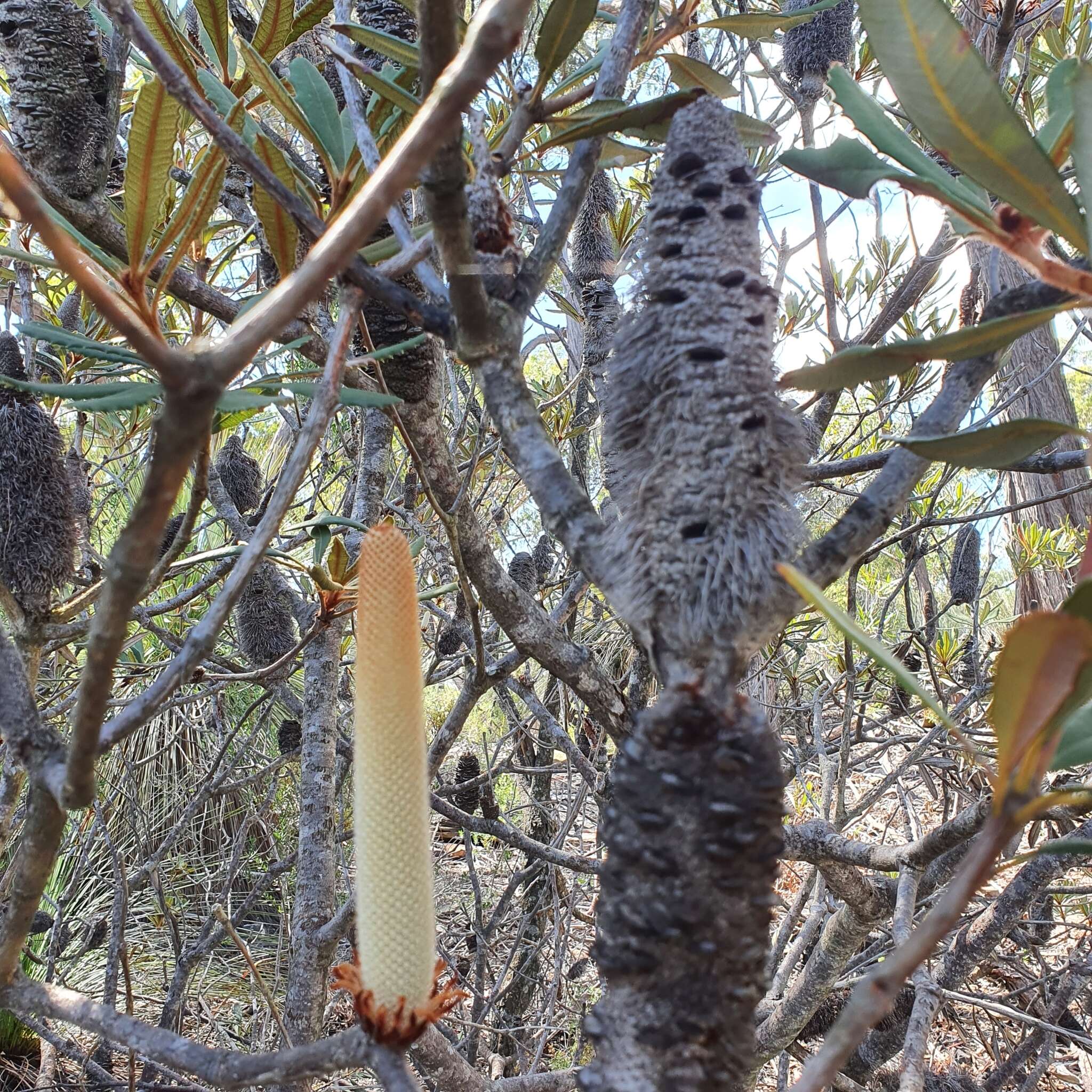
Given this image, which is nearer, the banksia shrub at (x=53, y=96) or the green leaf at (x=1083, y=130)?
the green leaf at (x=1083, y=130)

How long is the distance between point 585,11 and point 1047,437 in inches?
23.6

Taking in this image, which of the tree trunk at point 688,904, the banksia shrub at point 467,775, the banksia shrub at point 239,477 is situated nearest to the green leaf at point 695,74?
the tree trunk at point 688,904

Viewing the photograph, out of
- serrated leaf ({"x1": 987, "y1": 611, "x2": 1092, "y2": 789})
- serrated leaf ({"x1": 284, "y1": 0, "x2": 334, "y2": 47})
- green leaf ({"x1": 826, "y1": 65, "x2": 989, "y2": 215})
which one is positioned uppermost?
serrated leaf ({"x1": 284, "y1": 0, "x2": 334, "y2": 47})

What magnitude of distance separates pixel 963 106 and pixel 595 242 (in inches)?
67.6

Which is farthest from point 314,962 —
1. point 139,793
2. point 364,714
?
point 139,793

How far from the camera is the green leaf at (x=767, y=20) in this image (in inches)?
40.3

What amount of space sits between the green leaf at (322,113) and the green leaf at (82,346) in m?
0.29

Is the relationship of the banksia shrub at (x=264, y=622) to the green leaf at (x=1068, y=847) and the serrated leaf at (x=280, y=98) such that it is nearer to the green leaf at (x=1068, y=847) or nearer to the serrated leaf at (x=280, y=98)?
the serrated leaf at (x=280, y=98)

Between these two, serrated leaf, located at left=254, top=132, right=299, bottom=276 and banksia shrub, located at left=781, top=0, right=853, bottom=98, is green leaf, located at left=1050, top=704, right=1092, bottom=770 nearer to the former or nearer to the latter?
serrated leaf, located at left=254, top=132, right=299, bottom=276

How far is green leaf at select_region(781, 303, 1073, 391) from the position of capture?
0.57 m

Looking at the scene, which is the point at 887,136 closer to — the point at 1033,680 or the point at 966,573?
the point at 1033,680

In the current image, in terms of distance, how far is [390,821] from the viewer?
0.54 metres

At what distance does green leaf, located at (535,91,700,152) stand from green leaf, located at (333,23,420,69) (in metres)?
0.20

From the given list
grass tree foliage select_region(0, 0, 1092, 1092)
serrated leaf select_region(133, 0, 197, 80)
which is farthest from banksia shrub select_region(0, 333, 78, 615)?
serrated leaf select_region(133, 0, 197, 80)
